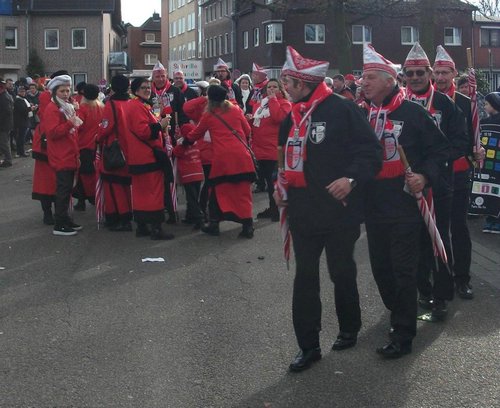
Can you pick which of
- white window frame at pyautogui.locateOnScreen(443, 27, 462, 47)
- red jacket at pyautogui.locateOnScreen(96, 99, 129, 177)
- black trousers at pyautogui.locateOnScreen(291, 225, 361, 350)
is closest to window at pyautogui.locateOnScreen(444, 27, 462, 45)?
white window frame at pyautogui.locateOnScreen(443, 27, 462, 47)

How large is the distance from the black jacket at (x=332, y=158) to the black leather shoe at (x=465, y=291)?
7.55 feet

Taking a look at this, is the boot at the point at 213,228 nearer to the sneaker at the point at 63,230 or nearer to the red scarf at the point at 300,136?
the sneaker at the point at 63,230

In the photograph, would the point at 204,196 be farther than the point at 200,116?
Yes

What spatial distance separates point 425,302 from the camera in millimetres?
6793

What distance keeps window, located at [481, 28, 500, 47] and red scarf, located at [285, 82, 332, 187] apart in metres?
61.5

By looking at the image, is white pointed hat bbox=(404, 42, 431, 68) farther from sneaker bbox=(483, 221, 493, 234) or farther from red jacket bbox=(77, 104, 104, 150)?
red jacket bbox=(77, 104, 104, 150)

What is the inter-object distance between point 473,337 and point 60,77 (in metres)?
6.62

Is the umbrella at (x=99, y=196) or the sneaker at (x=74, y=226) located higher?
the umbrella at (x=99, y=196)

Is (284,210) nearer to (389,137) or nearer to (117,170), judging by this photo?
(389,137)

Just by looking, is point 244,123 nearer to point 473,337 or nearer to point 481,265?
point 481,265

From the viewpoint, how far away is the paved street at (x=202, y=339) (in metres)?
4.84

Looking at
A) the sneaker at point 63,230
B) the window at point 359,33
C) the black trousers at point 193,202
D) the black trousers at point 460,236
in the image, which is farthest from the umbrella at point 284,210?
the window at point 359,33

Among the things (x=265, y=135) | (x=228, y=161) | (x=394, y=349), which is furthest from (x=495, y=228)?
(x=394, y=349)

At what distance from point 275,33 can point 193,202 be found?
4857cm
